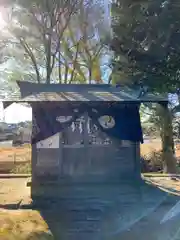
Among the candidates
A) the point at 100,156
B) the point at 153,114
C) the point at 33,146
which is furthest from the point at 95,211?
the point at 153,114

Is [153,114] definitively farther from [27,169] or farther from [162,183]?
[27,169]

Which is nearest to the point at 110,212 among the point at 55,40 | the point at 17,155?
the point at 55,40

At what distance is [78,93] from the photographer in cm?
789

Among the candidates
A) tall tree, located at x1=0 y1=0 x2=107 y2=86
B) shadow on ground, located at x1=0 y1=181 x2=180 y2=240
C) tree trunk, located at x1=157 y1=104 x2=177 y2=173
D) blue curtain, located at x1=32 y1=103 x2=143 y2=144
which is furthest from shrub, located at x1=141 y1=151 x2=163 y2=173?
blue curtain, located at x1=32 y1=103 x2=143 y2=144

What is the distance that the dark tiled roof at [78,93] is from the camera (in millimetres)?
6887

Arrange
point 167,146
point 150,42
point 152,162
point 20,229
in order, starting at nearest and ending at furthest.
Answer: point 20,229
point 150,42
point 167,146
point 152,162

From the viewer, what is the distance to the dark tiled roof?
22.6 feet

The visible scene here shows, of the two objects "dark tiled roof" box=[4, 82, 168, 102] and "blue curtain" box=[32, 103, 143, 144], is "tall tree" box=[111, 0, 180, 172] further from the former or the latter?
"blue curtain" box=[32, 103, 143, 144]

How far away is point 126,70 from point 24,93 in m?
3.37

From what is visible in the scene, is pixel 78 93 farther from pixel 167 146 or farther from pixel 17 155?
pixel 17 155

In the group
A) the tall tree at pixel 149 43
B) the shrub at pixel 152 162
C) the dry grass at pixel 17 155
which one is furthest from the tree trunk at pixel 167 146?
the dry grass at pixel 17 155

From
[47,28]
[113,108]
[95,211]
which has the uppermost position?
[47,28]

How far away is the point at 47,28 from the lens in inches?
433

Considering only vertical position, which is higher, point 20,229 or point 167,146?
point 167,146
